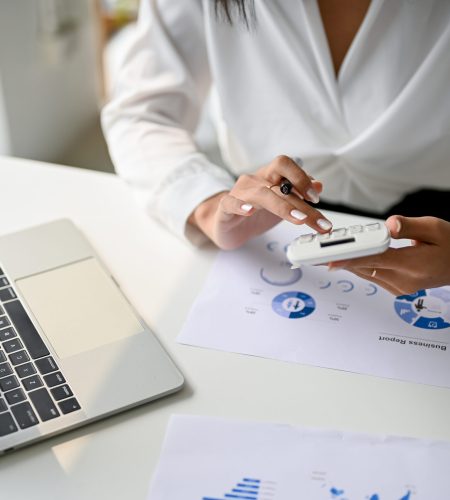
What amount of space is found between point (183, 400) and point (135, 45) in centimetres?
55

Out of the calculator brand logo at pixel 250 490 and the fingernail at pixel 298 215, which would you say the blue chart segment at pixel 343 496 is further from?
the fingernail at pixel 298 215

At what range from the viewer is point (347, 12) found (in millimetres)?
898

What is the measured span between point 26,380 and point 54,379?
2 centimetres

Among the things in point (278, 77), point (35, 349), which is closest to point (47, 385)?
point (35, 349)

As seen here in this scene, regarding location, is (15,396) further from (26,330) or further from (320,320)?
(320,320)

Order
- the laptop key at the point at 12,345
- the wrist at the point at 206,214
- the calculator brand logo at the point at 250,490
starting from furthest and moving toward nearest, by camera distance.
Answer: the wrist at the point at 206,214 < the laptop key at the point at 12,345 < the calculator brand logo at the point at 250,490

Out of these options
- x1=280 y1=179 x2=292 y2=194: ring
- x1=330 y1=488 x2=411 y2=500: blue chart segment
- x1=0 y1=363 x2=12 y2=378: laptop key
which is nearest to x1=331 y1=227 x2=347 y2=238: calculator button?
x1=280 y1=179 x2=292 y2=194: ring

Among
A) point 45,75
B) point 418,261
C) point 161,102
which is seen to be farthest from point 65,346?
point 45,75

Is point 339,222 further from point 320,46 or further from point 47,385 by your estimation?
point 47,385

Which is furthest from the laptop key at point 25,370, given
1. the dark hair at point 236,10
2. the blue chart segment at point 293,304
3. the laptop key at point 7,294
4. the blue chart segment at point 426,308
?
the dark hair at point 236,10

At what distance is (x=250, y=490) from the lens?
1.75 ft

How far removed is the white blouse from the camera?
85 centimetres

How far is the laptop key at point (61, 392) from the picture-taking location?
59 cm

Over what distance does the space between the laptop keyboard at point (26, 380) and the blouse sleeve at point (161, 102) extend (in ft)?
0.83
